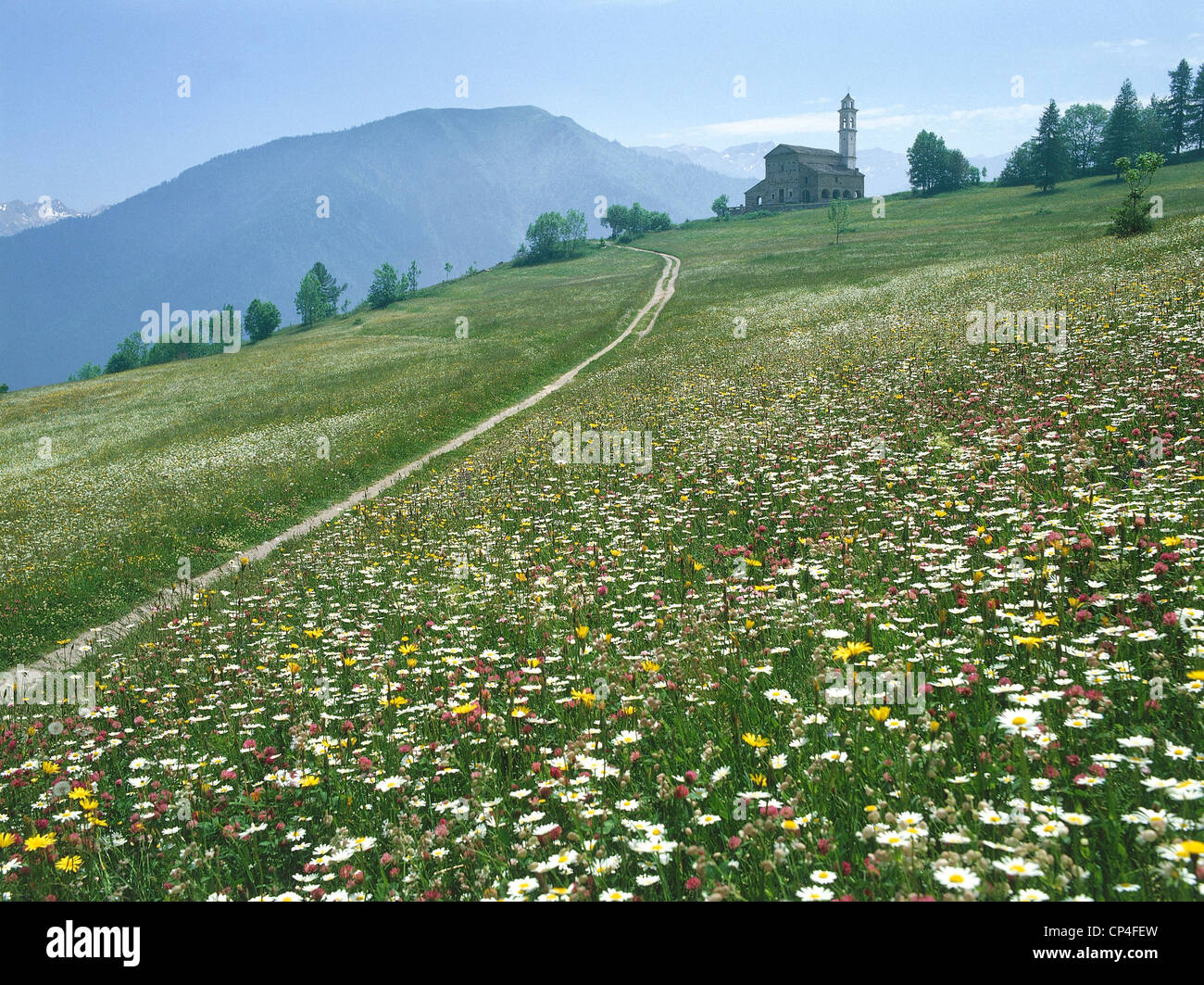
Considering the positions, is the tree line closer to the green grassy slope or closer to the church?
the church

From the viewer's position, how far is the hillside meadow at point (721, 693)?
369cm

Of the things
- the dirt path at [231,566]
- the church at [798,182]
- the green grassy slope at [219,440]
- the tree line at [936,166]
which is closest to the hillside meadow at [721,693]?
the dirt path at [231,566]

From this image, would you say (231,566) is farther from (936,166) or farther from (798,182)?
(798,182)

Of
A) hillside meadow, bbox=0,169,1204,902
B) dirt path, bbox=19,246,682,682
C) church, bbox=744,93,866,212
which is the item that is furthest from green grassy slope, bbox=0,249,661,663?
church, bbox=744,93,866,212

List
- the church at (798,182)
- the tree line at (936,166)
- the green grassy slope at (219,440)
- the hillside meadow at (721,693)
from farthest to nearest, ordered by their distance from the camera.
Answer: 1. the church at (798,182)
2. the tree line at (936,166)
3. the green grassy slope at (219,440)
4. the hillside meadow at (721,693)

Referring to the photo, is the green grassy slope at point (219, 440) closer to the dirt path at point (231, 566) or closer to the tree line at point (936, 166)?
the dirt path at point (231, 566)

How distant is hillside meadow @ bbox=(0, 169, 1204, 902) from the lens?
12.1ft

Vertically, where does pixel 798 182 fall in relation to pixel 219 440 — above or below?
above

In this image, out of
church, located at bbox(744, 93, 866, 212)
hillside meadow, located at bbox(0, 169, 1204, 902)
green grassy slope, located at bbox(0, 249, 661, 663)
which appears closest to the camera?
hillside meadow, located at bbox(0, 169, 1204, 902)

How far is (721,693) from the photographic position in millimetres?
5457

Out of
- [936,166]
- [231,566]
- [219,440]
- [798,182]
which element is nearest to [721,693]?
[231,566]
